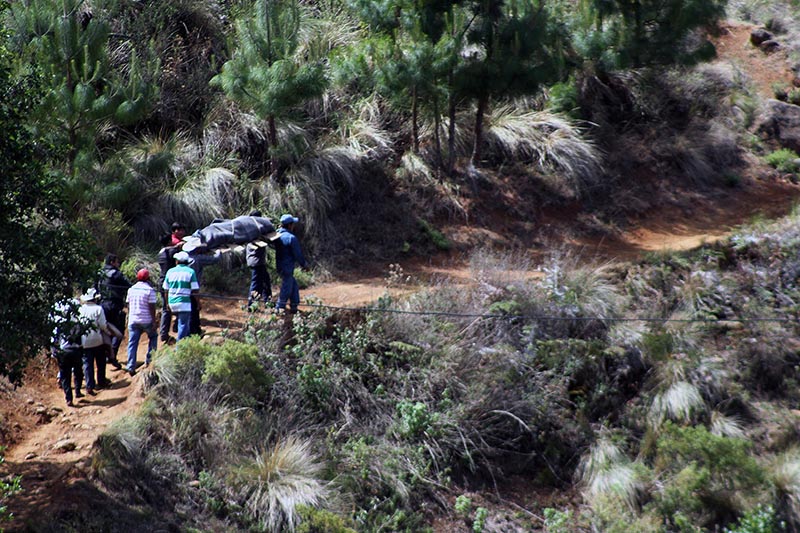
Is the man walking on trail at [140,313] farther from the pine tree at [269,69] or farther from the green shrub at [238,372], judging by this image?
the pine tree at [269,69]

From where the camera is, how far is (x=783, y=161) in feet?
67.7

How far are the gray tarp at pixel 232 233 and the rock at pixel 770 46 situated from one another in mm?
16846

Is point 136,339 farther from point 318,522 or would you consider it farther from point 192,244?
point 318,522

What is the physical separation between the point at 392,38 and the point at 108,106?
5.20 meters

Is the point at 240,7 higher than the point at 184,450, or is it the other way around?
the point at 240,7

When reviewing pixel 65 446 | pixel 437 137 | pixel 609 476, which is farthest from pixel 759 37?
pixel 65 446

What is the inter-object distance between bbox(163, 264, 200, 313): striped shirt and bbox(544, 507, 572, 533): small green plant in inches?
208

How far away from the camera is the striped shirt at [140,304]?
462 inches

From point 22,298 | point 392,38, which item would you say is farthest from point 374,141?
point 22,298

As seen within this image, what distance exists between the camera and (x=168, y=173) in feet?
53.5

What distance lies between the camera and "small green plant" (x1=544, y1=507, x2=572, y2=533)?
11.4 metres

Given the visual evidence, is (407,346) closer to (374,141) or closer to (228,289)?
(228,289)

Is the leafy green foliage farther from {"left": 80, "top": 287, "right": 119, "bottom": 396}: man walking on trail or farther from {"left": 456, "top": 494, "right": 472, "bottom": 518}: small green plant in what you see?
{"left": 456, "top": 494, "right": 472, "bottom": 518}: small green plant

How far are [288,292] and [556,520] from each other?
463 centimetres
